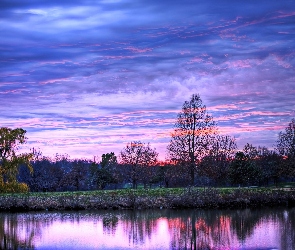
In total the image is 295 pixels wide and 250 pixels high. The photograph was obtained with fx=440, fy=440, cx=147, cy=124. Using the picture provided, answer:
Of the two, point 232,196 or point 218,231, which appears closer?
point 218,231

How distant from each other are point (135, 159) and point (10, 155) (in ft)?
150

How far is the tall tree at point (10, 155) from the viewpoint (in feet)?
98.7

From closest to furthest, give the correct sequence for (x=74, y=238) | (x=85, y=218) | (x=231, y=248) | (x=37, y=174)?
1. (x=231, y=248)
2. (x=74, y=238)
3. (x=85, y=218)
4. (x=37, y=174)

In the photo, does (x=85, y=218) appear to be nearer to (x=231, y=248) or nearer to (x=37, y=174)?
(x=231, y=248)

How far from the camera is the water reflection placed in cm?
2245

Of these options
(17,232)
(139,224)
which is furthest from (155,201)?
(17,232)

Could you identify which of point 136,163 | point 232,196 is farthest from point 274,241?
point 136,163

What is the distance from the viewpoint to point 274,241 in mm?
22234

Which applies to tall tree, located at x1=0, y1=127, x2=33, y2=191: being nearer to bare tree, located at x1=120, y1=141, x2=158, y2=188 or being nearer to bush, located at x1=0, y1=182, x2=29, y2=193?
bush, located at x1=0, y1=182, x2=29, y2=193

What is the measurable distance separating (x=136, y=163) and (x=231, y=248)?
54816mm

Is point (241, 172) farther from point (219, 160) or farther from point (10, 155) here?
point (10, 155)

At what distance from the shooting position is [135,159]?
2997 inches

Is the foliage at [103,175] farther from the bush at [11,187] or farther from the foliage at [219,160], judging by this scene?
the bush at [11,187]

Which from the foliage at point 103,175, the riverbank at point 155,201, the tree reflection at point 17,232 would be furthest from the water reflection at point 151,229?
the foliage at point 103,175
